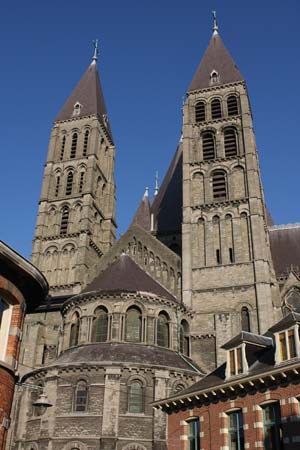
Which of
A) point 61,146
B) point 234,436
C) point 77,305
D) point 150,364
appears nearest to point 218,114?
point 61,146

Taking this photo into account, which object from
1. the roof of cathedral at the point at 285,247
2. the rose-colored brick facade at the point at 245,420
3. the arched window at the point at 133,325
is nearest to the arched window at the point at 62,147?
the roof of cathedral at the point at 285,247

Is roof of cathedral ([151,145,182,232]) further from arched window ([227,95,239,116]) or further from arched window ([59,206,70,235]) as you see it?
arched window ([227,95,239,116])

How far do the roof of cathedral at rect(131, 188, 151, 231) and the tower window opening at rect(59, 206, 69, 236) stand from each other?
5741 mm

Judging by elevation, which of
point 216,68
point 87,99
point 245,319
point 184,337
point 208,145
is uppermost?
point 87,99

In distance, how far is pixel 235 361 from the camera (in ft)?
55.7

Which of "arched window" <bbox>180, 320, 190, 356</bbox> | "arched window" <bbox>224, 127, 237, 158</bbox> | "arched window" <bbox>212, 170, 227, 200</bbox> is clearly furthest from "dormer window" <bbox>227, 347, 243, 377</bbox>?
"arched window" <bbox>224, 127, 237, 158</bbox>

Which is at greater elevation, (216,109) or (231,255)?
(216,109)

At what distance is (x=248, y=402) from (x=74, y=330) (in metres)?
15.1

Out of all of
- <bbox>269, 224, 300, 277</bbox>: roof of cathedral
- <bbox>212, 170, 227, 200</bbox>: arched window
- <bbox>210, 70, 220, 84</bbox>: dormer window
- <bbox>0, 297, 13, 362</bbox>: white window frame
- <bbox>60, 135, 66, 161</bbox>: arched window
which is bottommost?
<bbox>0, 297, 13, 362</bbox>: white window frame

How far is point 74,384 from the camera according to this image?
81.0 ft

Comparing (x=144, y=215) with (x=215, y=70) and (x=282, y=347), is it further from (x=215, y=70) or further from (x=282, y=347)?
(x=282, y=347)

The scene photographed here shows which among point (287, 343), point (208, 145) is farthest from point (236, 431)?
point (208, 145)

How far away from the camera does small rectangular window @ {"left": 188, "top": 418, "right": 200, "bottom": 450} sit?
17.2 meters

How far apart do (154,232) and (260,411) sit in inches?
1100
